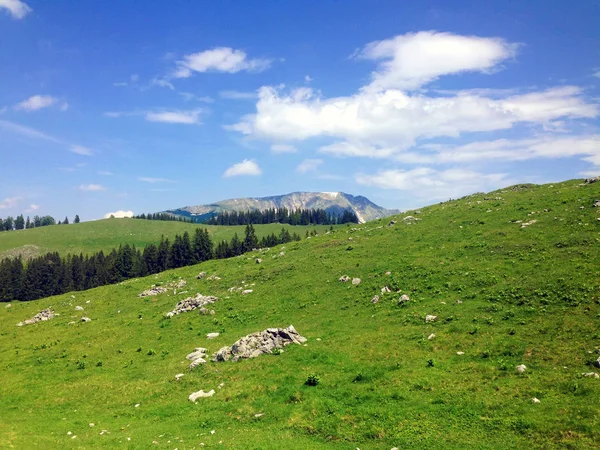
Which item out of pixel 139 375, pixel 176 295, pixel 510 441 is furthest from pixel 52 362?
pixel 510 441

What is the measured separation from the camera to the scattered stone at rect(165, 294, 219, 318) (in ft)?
154

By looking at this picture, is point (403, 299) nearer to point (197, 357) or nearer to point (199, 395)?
point (197, 357)

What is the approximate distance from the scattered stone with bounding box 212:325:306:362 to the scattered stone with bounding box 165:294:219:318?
17.5 meters

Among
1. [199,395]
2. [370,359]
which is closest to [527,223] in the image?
[370,359]

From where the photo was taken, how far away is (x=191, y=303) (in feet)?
157

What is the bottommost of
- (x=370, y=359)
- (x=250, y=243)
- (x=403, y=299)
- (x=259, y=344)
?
(x=259, y=344)

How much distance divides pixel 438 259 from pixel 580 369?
23.0 m

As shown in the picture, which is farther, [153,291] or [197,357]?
[153,291]

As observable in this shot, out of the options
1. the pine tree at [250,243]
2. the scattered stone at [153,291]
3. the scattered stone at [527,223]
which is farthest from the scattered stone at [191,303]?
the pine tree at [250,243]

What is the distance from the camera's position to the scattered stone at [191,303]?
154ft

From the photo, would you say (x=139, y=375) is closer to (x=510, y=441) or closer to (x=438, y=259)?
(x=510, y=441)

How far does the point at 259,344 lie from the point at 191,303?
2041 centimetres

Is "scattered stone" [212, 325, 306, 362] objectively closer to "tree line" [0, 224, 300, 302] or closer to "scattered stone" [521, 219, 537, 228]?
"scattered stone" [521, 219, 537, 228]

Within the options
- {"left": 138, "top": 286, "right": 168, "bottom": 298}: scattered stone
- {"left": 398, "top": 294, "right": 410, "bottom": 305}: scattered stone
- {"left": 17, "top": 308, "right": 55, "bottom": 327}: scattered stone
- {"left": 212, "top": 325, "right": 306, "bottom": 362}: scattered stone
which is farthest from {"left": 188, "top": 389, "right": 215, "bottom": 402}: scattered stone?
{"left": 17, "top": 308, "right": 55, "bottom": 327}: scattered stone
